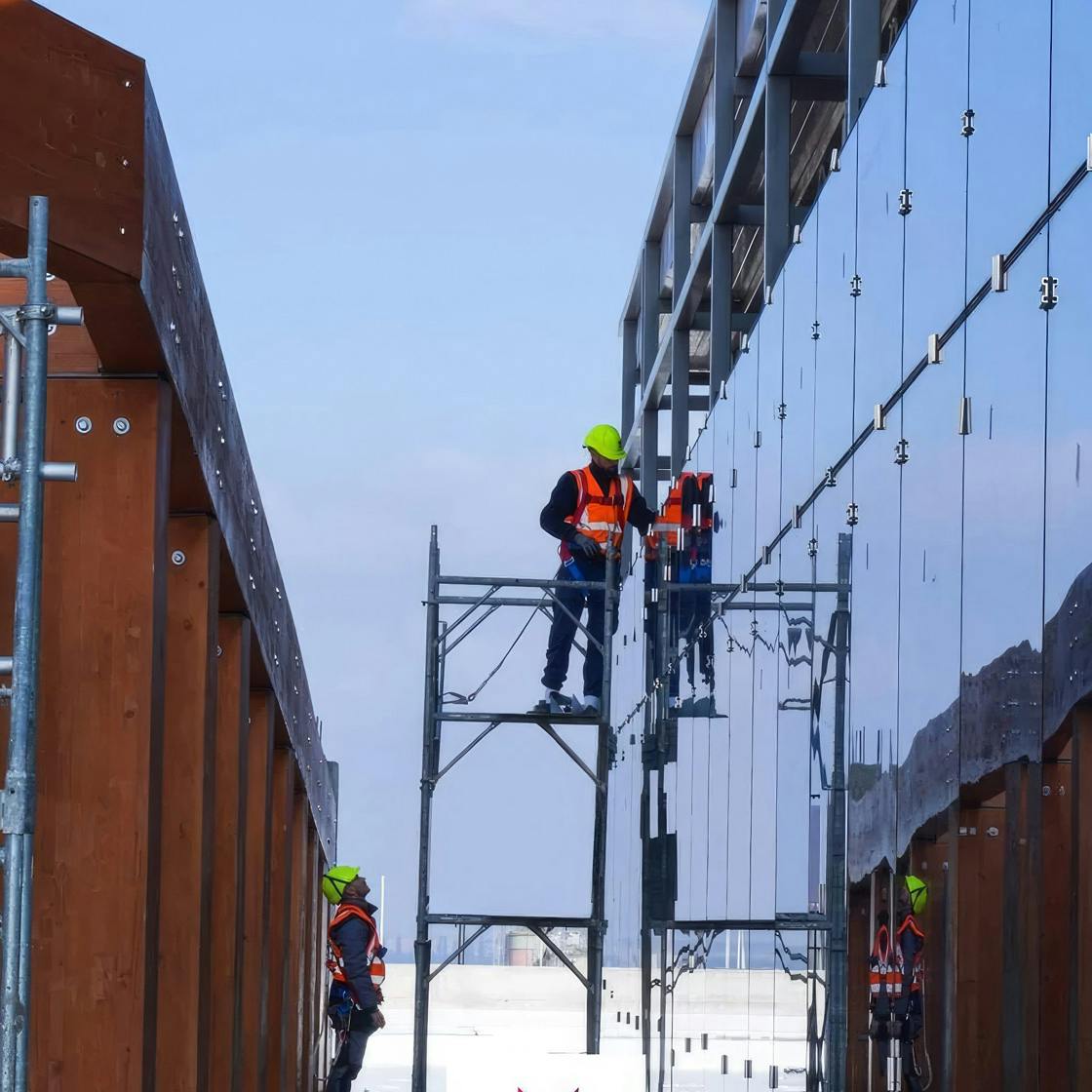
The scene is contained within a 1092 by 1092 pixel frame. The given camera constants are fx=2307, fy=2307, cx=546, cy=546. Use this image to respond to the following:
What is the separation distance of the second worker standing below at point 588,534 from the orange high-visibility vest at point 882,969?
10.5m

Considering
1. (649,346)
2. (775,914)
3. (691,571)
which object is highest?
(649,346)

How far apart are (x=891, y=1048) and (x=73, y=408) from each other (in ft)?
14.0

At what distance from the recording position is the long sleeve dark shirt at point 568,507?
20266 millimetres

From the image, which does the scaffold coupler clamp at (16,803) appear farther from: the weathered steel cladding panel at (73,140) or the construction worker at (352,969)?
the construction worker at (352,969)

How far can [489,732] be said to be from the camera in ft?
70.1

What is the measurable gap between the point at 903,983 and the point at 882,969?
38 centimetres

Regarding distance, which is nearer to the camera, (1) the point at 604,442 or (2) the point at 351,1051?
(2) the point at 351,1051

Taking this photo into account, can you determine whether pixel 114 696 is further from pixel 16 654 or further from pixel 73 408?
pixel 16 654

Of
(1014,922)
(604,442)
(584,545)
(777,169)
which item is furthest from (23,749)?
(584,545)

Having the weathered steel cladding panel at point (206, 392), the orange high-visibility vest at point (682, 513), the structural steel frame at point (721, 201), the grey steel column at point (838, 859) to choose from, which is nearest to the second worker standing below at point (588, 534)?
the orange high-visibility vest at point (682, 513)

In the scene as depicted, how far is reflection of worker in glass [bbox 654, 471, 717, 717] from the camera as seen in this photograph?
55.7ft

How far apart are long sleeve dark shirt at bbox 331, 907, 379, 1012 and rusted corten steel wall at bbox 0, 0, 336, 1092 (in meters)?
9.05

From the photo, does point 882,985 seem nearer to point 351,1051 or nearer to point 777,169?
point 777,169

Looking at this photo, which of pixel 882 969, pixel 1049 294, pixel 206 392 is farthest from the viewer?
pixel 882 969
